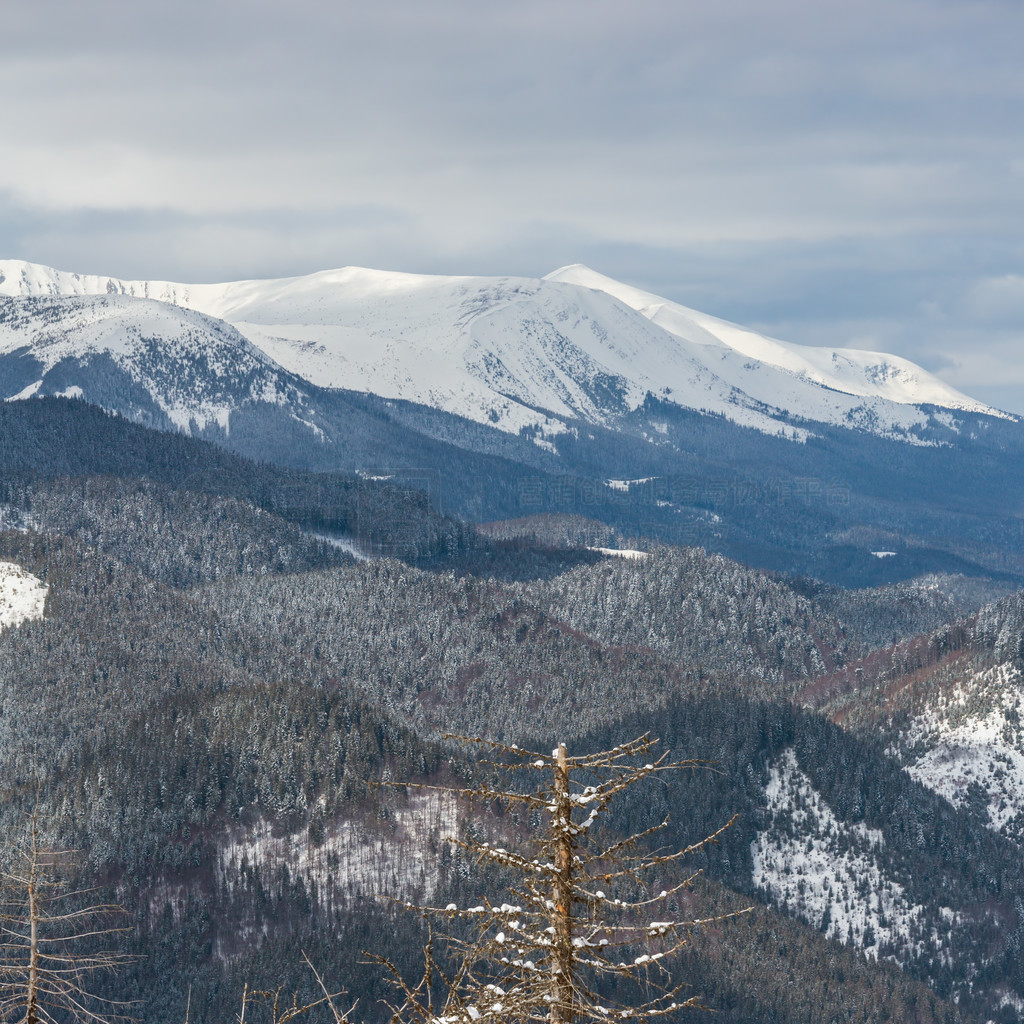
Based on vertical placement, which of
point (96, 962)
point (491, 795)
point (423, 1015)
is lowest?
point (96, 962)

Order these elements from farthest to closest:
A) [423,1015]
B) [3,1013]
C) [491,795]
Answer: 1. [3,1013]
2. [423,1015]
3. [491,795]

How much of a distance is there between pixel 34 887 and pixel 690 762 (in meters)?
14.4

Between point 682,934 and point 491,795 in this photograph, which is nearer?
point 491,795

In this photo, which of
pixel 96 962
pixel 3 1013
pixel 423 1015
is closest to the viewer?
pixel 423 1015

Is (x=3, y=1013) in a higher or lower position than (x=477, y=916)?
lower

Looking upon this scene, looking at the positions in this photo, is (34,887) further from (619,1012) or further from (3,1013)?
(619,1012)

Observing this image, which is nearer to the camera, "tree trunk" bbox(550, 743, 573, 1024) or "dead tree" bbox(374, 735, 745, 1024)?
"dead tree" bbox(374, 735, 745, 1024)

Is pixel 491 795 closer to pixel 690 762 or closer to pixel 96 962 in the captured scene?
pixel 690 762

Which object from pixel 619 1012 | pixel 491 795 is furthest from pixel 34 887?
pixel 619 1012

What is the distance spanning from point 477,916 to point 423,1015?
2.26 m

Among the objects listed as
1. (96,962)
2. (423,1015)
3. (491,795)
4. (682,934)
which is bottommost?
(96,962)

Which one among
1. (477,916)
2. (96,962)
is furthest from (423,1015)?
(96,962)

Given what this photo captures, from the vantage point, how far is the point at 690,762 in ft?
96.8

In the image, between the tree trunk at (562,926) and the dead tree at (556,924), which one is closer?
the dead tree at (556,924)
